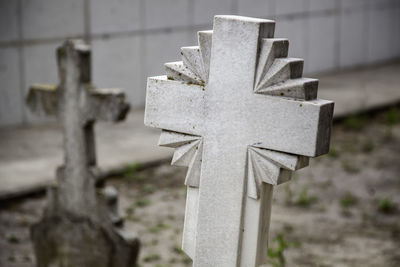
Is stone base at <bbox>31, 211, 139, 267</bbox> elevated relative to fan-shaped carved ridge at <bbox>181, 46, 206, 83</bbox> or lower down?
lower down

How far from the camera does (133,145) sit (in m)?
6.91

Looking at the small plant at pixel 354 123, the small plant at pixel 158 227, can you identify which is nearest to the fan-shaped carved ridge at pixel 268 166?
the small plant at pixel 158 227

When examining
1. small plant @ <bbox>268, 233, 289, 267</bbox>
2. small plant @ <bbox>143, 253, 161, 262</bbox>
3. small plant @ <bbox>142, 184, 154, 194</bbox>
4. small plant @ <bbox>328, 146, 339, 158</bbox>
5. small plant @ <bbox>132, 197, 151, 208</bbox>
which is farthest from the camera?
small plant @ <bbox>328, 146, 339, 158</bbox>

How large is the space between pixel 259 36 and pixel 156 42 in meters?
7.01

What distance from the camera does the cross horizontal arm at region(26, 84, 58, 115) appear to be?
3.78 m

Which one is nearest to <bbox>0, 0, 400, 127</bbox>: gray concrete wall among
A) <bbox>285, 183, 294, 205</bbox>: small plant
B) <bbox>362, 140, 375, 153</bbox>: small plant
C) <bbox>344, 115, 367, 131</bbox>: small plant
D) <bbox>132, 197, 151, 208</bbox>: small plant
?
<bbox>344, 115, 367, 131</bbox>: small plant

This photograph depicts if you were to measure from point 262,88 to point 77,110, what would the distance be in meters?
1.87

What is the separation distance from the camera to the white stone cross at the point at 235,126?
2014 millimetres

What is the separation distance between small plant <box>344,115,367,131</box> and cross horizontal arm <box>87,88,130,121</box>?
4.98 metres

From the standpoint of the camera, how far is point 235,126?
212cm

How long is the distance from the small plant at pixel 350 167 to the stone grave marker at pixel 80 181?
Result: 3.25m

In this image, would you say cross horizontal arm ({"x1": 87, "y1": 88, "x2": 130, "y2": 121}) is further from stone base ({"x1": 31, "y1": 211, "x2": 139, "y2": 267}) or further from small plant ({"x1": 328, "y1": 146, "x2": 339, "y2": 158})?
small plant ({"x1": 328, "y1": 146, "x2": 339, "y2": 158})

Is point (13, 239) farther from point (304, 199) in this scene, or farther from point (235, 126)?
point (235, 126)

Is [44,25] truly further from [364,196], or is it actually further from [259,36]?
[259,36]
